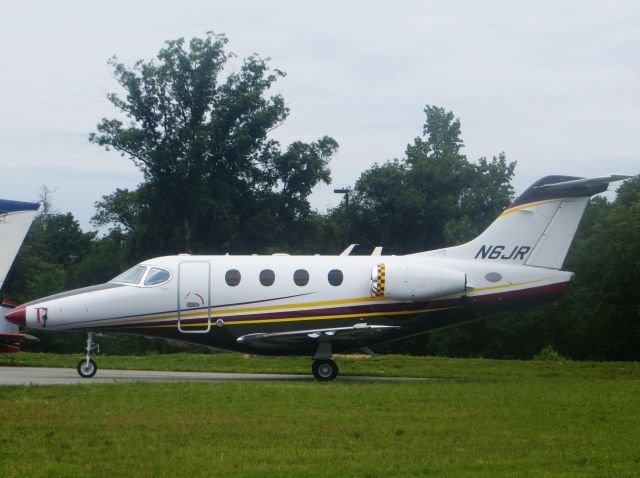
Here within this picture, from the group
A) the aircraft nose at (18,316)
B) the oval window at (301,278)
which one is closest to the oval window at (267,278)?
the oval window at (301,278)

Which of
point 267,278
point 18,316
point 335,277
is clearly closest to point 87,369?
point 18,316

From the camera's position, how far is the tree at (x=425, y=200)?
66750mm

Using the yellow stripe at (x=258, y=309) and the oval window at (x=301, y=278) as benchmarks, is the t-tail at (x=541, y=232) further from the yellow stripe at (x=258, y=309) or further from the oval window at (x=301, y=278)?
the oval window at (x=301, y=278)

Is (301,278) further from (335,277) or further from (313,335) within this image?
(313,335)

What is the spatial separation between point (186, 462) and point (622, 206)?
49.5 meters

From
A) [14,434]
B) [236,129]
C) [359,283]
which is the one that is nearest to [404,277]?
[359,283]

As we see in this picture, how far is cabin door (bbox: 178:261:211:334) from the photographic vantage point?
25.4 m

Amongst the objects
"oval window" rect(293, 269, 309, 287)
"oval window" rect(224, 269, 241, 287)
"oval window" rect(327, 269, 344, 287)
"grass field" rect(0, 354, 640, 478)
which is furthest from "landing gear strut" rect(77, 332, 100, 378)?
"oval window" rect(327, 269, 344, 287)

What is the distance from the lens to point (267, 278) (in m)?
25.4

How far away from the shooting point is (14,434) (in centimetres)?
1454

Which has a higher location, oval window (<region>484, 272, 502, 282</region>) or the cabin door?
oval window (<region>484, 272, 502, 282</region>)

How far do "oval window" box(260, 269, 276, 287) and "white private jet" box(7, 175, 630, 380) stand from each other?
0.08 feet

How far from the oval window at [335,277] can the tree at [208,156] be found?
119 ft

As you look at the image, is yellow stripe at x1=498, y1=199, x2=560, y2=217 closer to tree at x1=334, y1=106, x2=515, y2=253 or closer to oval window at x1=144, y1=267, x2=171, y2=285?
oval window at x1=144, y1=267, x2=171, y2=285
